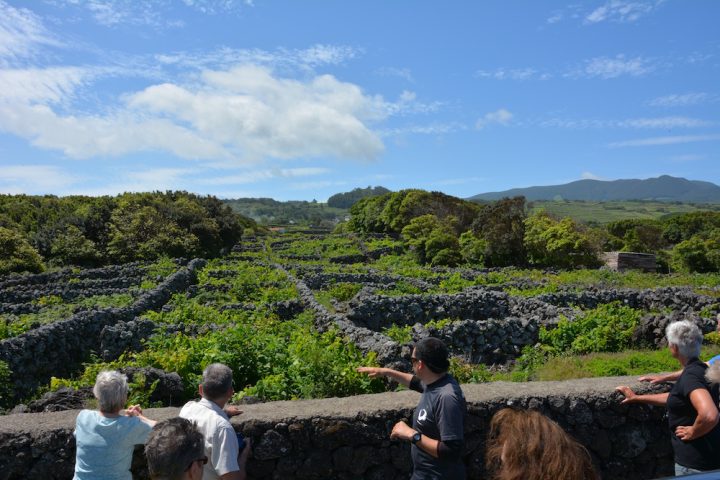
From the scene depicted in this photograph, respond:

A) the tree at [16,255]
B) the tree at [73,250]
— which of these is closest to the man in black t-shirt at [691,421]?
the tree at [16,255]

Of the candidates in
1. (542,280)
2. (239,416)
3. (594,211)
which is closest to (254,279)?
(542,280)

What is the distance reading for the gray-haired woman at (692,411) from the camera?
3.64 m

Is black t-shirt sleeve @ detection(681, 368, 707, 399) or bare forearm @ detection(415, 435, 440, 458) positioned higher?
black t-shirt sleeve @ detection(681, 368, 707, 399)

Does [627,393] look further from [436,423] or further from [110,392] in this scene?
[110,392]

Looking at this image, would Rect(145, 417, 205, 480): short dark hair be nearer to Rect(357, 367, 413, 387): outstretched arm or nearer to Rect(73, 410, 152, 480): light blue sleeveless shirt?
Rect(73, 410, 152, 480): light blue sleeveless shirt

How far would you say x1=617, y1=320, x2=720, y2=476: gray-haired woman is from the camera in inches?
143

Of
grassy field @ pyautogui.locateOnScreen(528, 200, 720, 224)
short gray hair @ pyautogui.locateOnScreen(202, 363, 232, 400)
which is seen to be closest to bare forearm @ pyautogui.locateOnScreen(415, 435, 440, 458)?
short gray hair @ pyautogui.locateOnScreen(202, 363, 232, 400)

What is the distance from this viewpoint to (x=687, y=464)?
12.4 ft

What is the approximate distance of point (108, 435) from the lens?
3.43 metres

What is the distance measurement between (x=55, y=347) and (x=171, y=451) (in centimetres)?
1173

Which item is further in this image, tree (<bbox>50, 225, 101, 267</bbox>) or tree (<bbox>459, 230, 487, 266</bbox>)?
tree (<bbox>459, 230, 487, 266</bbox>)

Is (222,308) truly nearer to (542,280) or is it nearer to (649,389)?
(649,389)

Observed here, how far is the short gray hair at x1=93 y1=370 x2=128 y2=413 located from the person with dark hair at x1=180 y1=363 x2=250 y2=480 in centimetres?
47

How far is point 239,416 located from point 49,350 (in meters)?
9.91
